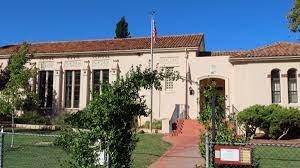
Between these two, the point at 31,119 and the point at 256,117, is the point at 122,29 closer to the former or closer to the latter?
the point at 31,119

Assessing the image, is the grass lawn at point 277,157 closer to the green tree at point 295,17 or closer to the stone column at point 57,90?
the green tree at point 295,17

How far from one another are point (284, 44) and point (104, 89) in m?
24.7

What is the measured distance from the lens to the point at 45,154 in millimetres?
18000

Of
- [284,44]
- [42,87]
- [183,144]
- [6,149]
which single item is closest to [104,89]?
[6,149]

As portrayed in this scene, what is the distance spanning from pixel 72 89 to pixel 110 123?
1090 inches

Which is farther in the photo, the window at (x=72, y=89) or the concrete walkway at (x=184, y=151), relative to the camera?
the window at (x=72, y=89)

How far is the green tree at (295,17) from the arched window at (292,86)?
2.85 m

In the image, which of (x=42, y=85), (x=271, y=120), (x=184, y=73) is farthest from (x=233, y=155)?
(x=42, y=85)

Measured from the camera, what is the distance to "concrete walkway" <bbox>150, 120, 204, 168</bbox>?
15789mm

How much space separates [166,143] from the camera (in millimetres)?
22844

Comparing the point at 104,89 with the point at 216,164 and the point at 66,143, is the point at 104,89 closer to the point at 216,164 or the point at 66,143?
the point at 66,143

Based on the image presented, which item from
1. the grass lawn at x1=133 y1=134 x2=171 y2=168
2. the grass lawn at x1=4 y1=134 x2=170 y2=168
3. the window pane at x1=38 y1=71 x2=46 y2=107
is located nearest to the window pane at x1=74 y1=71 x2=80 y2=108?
the window pane at x1=38 y1=71 x2=46 y2=107

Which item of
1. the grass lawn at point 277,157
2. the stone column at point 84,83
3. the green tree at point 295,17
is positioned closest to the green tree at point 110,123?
the grass lawn at point 277,157

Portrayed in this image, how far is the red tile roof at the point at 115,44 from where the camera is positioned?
33.5 meters
